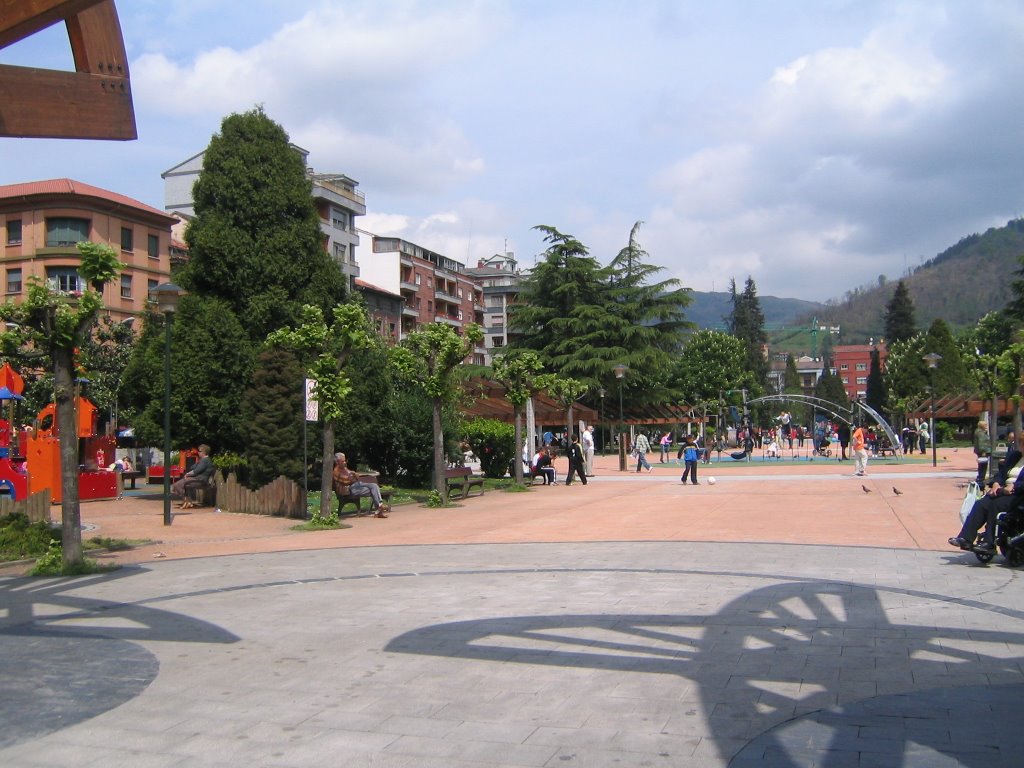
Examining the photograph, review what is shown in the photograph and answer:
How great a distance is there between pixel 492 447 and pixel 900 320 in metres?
102

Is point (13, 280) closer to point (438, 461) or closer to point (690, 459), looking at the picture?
point (438, 461)

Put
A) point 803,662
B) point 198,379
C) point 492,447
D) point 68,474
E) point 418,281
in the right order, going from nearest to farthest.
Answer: point 803,662, point 68,474, point 198,379, point 492,447, point 418,281

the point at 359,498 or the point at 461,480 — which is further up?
the point at 461,480

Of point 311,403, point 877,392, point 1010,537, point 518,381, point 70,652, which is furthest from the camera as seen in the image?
point 877,392

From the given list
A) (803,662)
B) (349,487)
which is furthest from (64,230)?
(803,662)

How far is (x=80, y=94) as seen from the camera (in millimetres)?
5078

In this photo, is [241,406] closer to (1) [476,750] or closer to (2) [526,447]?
(2) [526,447]

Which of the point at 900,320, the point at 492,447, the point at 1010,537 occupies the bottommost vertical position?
the point at 1010,537

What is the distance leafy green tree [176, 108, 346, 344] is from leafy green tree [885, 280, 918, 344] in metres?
105

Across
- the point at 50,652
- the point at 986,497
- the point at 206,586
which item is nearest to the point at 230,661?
the point at 50,652

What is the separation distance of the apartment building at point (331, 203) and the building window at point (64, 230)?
13866mm

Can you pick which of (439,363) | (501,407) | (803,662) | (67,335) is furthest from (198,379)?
(803,662)

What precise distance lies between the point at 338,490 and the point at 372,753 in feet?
45.0

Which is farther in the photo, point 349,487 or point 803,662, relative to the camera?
point 349,487
